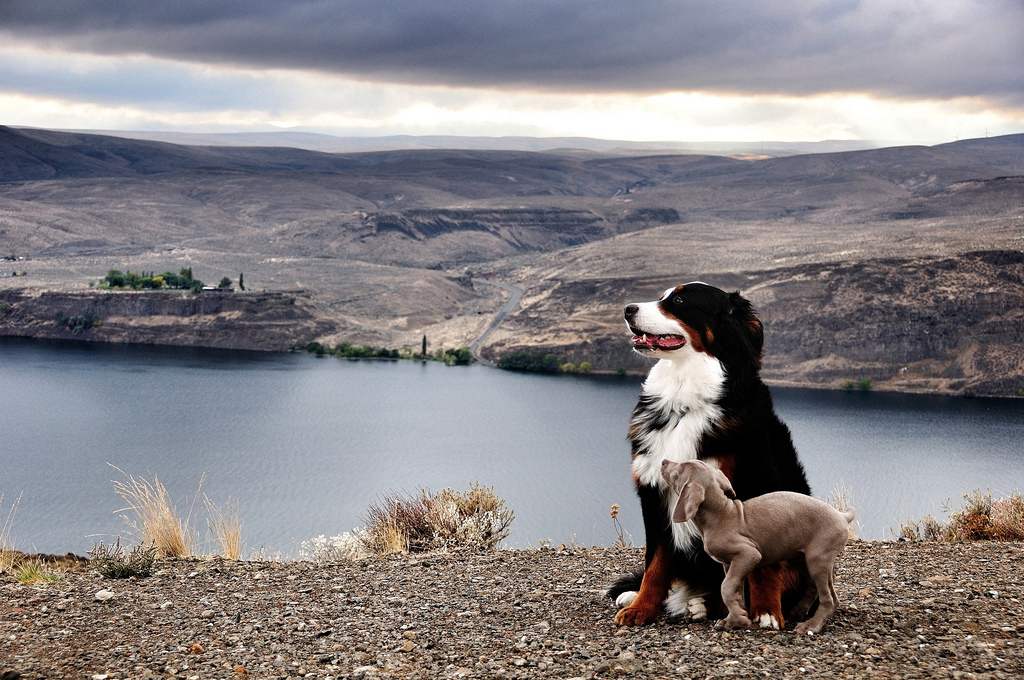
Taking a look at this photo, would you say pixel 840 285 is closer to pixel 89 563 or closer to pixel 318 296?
pixel 318 296

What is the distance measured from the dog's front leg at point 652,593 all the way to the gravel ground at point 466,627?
0.09 meters

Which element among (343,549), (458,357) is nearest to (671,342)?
(343,549)

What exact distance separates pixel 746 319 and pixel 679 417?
0.57 meters

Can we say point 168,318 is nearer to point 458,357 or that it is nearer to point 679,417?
point 458,357

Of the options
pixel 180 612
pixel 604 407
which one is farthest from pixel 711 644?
pixel 604 407

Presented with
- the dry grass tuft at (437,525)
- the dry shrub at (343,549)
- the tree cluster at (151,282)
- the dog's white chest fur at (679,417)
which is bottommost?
the tree cluster at (151,282)

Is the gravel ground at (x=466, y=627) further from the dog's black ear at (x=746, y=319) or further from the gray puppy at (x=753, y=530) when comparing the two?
the dog's black ear at (x=746, y=319)

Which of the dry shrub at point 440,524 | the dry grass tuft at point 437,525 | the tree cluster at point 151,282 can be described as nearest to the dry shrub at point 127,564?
the dry grass tuft at point 437,525

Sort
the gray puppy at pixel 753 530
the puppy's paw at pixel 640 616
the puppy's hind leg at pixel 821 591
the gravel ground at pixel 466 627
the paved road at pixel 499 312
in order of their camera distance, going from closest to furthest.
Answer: the gravel ground at pixel 466 627 → the gray puppy at pixel 753 530 → the puppy's hind leg at pixel 821 591 → the puppy's paw at pixel 640 616 → the paved road at pixel 499 312

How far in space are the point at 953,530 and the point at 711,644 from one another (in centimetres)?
427

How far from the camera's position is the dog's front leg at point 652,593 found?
4484mm

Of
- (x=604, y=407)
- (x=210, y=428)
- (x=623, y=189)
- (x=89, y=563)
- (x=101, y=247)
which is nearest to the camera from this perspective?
(x=89, y=563)

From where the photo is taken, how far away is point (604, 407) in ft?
136

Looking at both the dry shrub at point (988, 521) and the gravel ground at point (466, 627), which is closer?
the gravel ground at point (466, 627)
